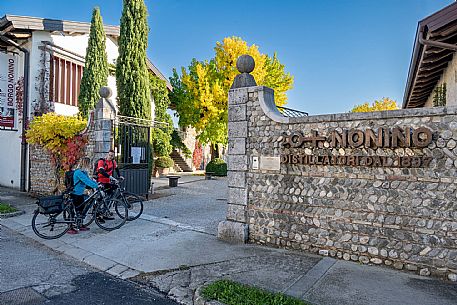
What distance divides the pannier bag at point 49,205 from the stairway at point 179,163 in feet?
55.6

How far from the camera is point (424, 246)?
4656 millimetres

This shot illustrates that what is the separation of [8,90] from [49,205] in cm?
925

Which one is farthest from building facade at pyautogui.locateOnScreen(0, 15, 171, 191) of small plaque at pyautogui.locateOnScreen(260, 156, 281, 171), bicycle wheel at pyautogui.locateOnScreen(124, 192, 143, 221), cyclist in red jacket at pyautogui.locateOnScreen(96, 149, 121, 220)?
small plaque at pyautogui.locateOnScreen(260, 156, 281, 171)

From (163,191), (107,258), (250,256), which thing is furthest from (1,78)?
(250,256)

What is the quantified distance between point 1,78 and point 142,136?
6.86 m

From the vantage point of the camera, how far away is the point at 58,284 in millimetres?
4488

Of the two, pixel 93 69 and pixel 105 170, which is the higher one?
pixel 93 69

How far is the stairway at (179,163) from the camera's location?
2388 cm

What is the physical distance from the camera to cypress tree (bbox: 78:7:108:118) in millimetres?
14445

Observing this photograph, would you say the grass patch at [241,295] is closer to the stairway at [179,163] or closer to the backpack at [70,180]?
the backpack at [70,180]

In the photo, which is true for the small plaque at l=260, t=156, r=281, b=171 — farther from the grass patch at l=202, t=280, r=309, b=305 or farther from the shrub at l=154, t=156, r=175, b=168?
the shrub at l=154, t=156, r=175, b=168

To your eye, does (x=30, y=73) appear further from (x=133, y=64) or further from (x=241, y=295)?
(x=241, y=295)

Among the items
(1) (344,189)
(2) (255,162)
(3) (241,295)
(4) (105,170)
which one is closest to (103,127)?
(4) (105,170)

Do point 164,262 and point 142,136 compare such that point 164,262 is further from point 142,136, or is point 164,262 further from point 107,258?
point 142,136
